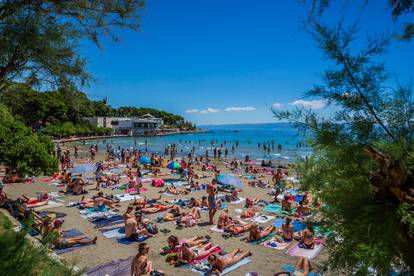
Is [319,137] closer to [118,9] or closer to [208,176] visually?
[118,9]

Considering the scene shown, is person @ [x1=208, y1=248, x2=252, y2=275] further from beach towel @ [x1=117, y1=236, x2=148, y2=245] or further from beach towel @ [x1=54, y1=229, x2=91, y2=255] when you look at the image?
beach towel @ [x1=54, y1=229, x2=91, y2=255]

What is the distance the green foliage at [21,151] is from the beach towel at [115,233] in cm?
276

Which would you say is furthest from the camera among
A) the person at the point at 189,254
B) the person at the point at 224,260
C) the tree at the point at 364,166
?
the person at the point at 189,254

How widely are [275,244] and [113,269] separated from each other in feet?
14.1

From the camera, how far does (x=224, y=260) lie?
671cm

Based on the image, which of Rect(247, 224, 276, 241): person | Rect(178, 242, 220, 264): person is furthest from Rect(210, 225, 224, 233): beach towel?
Rect(178, 242, 220, 264): person

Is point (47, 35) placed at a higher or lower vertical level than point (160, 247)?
higher

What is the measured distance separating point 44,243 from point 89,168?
14.4 m

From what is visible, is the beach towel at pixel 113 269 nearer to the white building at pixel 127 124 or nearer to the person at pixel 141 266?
the person at pixel 141 266

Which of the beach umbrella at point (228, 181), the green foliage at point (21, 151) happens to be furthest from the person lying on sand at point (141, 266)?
the beach umbrella at point (228, 181)

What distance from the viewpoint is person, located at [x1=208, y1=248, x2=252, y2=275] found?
639 centimetres

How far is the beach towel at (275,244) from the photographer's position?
7.98 metres

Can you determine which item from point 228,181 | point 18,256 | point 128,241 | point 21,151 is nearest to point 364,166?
point 18,256

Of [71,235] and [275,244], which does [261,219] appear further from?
[71,235]
